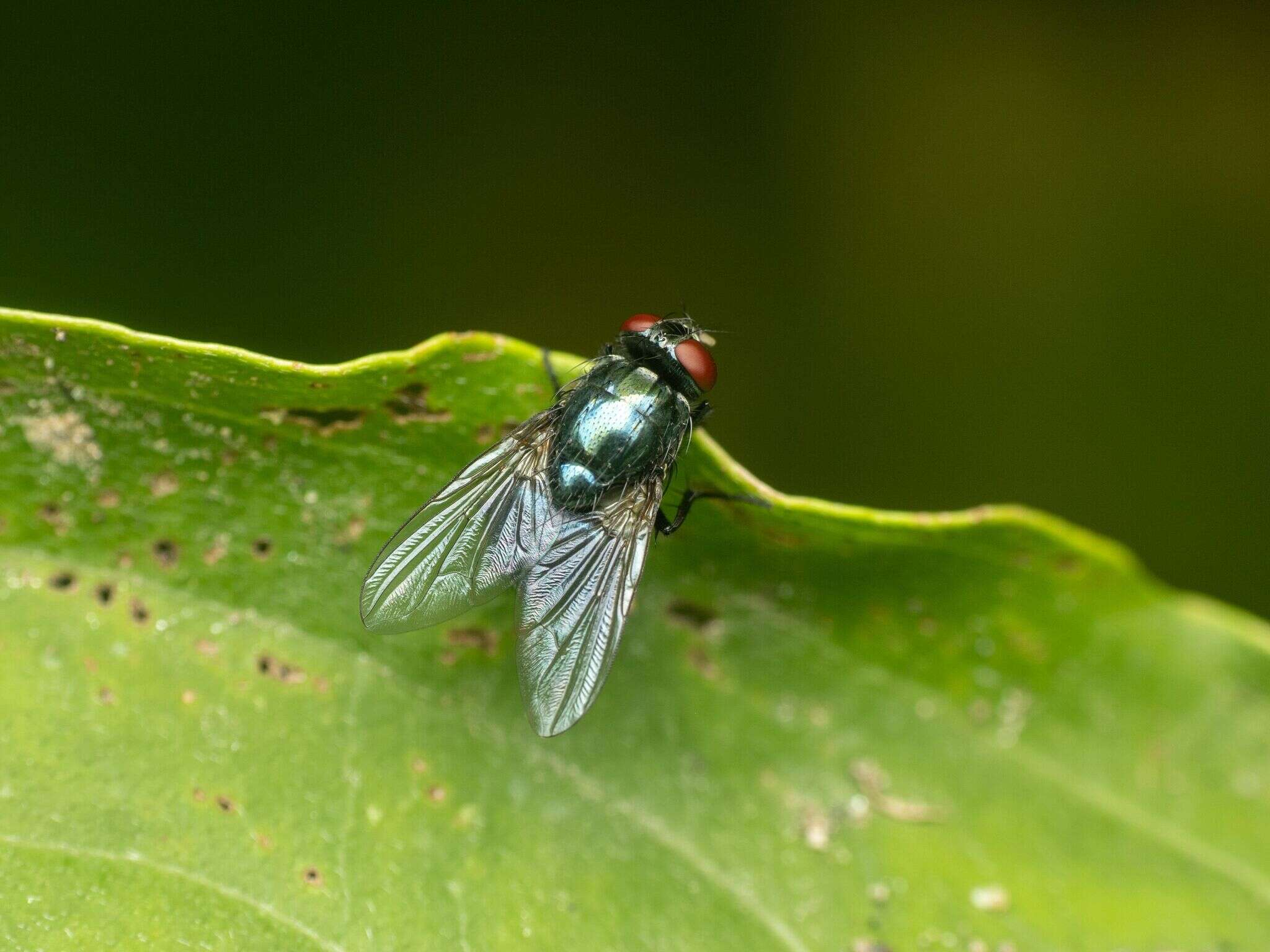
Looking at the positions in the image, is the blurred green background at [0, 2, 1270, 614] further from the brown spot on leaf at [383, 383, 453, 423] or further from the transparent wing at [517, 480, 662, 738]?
the brown spot on leaf at [383, 383, 453, 423]

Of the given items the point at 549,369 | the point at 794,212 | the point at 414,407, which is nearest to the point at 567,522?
the point at 549,369

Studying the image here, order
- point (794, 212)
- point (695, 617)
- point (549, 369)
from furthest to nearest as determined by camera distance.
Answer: point (794, 212) < point (695, 617) < point (549, 369)

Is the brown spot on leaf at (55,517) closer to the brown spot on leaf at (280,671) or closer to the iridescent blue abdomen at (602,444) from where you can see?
the brown spot on leaf at (280,671)

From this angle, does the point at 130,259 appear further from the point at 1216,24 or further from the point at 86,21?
the point at 1216,24

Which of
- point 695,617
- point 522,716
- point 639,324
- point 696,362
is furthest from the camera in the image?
point 639,324

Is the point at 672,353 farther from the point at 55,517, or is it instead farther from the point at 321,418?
the point at 55,517

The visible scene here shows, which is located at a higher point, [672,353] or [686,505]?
[672,353]

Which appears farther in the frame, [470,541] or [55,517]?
[470,541]
